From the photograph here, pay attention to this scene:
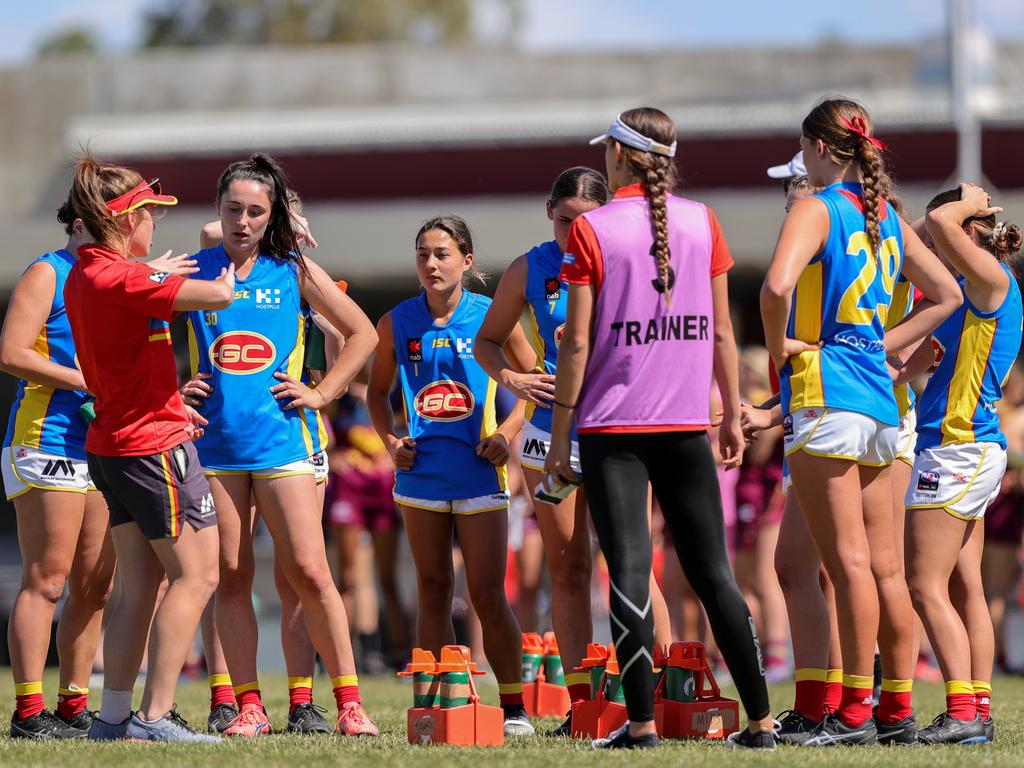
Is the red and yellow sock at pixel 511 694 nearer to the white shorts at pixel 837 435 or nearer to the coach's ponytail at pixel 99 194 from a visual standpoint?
the white shorts at pixel 837 435

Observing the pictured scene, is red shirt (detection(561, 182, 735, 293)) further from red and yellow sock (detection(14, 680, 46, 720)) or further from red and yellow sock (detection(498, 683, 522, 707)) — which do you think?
red and yellow sock (detection(14, 680, 46, 720))

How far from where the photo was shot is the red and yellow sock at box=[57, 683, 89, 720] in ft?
21.6

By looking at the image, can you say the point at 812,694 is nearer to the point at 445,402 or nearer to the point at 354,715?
the point at 354,715

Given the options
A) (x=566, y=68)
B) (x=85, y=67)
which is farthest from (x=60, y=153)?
(x=566, y=68)

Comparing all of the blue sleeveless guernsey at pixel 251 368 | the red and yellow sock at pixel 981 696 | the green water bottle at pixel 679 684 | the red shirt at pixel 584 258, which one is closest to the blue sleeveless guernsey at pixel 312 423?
the blue sleeveless guernsey at pixel 251 368

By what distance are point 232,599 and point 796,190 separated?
Answer: 9.78 ft

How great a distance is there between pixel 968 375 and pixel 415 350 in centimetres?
238

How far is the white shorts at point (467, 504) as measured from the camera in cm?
667

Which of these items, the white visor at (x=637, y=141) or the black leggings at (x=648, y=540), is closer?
the black leggings at (x=648, y=540)

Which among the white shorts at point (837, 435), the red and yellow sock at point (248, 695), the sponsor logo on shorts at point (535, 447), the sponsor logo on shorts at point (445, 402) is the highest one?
the sponsor logo on shorts at point (445, 402)

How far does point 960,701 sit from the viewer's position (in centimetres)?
598

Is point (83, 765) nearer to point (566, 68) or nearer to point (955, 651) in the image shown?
point (955, 651)

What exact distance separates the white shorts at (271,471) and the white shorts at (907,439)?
2.48m

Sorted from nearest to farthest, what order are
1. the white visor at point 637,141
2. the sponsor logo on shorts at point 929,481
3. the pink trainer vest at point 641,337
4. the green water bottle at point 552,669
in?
the pink trainer vest at point 641,337
the white visor at point 637,141
the sponsor logo on shorts at point 929,481
the green water bottle at point 552,669
